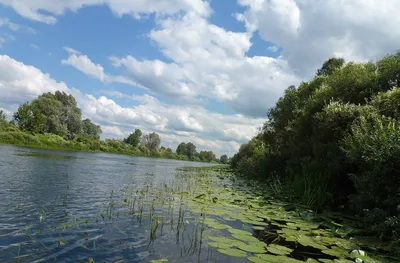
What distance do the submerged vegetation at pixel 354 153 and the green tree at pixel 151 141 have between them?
12980 centimetres

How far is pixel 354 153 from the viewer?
1060 cm

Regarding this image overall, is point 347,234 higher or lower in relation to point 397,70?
lower

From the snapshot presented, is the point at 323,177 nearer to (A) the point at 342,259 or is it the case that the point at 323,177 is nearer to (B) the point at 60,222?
(A) the point at 342,259

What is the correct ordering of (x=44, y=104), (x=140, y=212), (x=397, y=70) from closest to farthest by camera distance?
(x=140, y=212), (x=397, y=70), (x=44, y=104)

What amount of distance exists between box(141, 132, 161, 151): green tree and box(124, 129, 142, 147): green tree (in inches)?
350

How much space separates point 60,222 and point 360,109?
1239 cm

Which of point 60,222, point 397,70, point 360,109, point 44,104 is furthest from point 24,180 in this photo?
point 44,104

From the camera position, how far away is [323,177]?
13.9 meters

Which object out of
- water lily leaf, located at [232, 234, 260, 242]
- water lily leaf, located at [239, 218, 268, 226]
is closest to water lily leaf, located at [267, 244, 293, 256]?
water lily leaf, located at [232, 234, 260, 242]


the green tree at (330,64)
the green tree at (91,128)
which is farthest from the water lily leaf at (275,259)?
the green tree at (91,128)

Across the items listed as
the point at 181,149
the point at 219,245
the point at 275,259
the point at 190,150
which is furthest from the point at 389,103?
the point at 190,150

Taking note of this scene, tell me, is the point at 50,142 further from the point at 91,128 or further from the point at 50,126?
the point at 91,128

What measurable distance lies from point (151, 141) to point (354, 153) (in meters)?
146

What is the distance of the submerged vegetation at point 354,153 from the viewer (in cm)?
883
